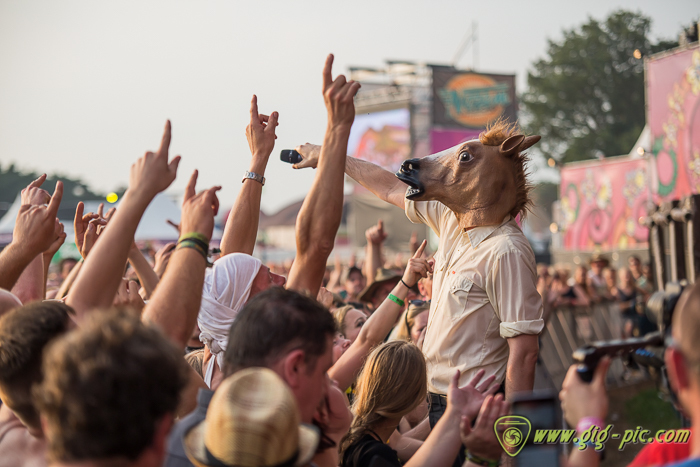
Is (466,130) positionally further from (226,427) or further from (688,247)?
(226,427)

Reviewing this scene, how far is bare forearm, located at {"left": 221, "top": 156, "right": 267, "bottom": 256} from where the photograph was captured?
3.34 m

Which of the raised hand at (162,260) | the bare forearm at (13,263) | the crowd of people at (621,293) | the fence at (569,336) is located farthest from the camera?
the crowd of people at (621,293)

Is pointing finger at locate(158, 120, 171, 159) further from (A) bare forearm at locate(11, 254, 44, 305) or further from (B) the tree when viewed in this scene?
(B) the tree

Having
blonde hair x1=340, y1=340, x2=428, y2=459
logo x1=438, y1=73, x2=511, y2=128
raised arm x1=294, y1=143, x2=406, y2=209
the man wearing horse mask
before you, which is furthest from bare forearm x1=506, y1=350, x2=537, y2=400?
logo x1=438, y1=73, x2=511, y2=128

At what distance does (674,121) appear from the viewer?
11328mm

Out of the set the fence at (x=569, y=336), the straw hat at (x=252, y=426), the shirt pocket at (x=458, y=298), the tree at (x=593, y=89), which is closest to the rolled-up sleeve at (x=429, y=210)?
the shirt pocket at (x=458, y=298)

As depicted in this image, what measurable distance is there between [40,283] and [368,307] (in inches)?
116

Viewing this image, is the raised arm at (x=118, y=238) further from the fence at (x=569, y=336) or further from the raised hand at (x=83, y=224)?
the fence at (x=569, y=336)

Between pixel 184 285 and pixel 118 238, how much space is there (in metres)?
0.27

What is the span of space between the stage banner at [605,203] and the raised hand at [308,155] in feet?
45.9

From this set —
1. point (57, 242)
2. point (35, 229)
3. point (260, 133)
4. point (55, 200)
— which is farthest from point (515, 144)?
point (57, 242)

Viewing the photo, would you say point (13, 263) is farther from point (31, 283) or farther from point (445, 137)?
point (445, 137)

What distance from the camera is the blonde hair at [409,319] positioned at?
4.30m

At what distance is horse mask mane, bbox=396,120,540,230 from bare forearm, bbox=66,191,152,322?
1.58 meters
